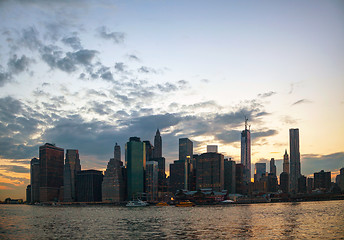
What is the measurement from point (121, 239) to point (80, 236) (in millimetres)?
15301

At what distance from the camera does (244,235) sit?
322ft

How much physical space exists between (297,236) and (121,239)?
45466 millimetres

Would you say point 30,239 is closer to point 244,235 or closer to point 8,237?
point 8,237

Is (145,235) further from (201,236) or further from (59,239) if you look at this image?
(59,239)

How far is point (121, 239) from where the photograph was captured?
93.6 metres

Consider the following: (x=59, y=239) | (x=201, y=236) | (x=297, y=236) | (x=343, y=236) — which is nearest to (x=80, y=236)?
(x=59, y=239)

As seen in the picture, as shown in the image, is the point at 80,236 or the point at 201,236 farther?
the point at 80,236

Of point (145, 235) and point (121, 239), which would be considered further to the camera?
point (145, 235)

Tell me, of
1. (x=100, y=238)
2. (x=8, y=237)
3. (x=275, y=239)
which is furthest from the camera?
(x=8, y=237)

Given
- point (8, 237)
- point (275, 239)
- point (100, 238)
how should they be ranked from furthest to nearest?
point (8, 237) → point (100, 238) → point (275, 239)

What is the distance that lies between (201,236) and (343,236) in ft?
120

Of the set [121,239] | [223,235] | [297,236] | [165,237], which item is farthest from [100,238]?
[297,236]

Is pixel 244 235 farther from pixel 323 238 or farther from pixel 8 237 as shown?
pixel 8 237

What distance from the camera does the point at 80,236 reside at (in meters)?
102
